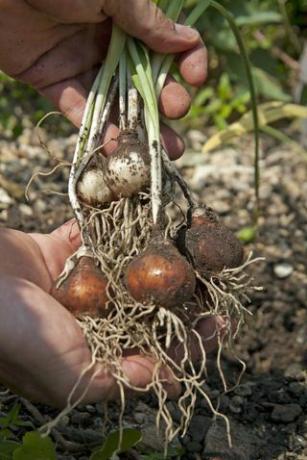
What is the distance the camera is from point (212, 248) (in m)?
1.75

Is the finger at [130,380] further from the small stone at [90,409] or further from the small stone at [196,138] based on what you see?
the small stone at [196,138]

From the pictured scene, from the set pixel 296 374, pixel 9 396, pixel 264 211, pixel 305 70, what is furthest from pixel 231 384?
pixel 305 70

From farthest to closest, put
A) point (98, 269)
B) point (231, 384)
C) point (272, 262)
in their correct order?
point (272, 262) → point (231, 384) → point (98, 269)

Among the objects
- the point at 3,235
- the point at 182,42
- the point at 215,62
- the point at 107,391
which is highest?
the point at 182,42

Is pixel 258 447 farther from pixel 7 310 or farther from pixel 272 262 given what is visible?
pixel 272 262

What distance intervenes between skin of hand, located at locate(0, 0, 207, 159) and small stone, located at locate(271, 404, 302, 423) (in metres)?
0.59

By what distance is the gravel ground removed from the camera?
184cm

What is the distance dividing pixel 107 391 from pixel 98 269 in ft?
0.80

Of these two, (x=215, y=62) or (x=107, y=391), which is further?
(x=215, y=62)

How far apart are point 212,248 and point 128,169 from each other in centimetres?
22

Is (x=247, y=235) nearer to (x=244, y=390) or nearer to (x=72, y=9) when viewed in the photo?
(x=244, y=390)

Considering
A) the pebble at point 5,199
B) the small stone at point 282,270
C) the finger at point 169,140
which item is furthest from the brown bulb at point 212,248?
the pebble at point 5,199

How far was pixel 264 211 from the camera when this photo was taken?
289cm

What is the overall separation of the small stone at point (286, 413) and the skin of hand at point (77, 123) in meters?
0.29
